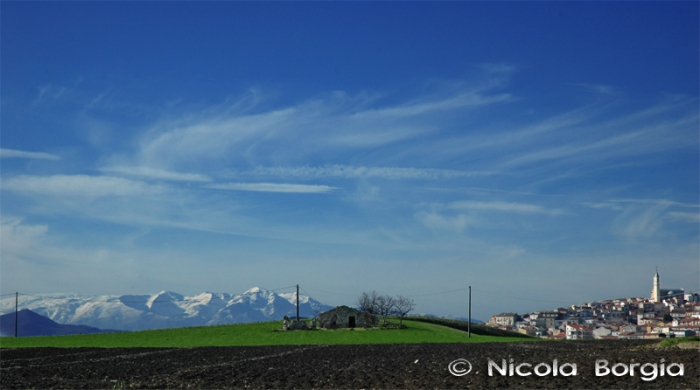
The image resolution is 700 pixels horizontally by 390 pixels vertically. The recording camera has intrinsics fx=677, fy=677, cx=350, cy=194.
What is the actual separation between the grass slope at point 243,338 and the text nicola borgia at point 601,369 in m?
35.8

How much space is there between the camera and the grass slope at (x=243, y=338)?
225ft

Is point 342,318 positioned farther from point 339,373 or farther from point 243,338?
point 339,373

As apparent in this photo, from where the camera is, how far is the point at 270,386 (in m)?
27.4

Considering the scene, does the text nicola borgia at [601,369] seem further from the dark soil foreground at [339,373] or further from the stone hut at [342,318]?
the stone hut at [342,318]

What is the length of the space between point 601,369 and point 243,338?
5261 cm

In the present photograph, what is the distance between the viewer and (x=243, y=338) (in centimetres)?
7538

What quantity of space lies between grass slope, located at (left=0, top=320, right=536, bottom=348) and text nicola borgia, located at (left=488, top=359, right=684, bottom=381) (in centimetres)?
3585

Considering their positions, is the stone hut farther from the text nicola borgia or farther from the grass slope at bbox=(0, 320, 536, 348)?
the text nicola borgia

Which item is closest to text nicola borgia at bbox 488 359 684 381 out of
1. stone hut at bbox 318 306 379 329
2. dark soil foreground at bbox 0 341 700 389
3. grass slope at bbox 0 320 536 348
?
dark soil foreground at bbox 0 341 700 389

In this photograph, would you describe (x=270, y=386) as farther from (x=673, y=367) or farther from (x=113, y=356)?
(x=113, y=356)

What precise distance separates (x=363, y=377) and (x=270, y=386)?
14.1 ft

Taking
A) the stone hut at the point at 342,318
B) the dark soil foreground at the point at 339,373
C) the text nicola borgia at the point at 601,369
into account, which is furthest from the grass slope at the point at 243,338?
the text nicola borgia at the point at 601,369

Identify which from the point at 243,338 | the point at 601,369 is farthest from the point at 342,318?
the point at 601,369

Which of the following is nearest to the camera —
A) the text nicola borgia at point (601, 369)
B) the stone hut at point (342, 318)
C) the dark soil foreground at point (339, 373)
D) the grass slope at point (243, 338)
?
the dark soil foreground at point (339, 373)
